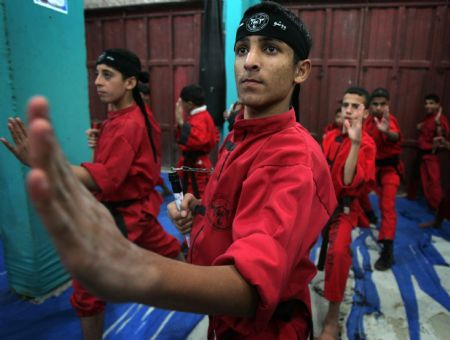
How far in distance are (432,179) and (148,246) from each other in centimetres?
480

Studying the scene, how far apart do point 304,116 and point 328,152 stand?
374cm

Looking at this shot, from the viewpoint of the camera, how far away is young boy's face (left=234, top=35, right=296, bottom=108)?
1.12 metres

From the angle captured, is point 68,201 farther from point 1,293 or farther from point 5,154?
point 1,293

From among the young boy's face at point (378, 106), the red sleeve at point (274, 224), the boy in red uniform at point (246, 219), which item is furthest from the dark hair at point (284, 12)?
the young boy's face at point (378, 106)

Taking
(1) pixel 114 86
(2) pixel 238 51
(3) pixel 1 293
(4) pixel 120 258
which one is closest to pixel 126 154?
(1) pixel 114 86

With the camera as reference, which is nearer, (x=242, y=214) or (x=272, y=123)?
(x=242, y=214)

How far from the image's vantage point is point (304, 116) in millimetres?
6285

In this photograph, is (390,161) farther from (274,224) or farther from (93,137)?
(274,224)

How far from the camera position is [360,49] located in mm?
5738

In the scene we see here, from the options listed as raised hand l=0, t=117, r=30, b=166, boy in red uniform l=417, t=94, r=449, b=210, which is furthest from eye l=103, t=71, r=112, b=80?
boy in red uniform l=417, t=94, r=449, b=210

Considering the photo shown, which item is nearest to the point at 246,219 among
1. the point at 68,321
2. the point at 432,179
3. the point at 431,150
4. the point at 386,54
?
the point at 68,321

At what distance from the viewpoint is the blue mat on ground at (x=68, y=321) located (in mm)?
2305

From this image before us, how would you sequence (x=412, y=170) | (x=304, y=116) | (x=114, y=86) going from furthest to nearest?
(x=304, y=116) → (x=412, y=170) → (x=114, y=86)

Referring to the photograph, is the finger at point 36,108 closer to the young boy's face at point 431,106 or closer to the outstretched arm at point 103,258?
the outstretched arm at point 103,258
